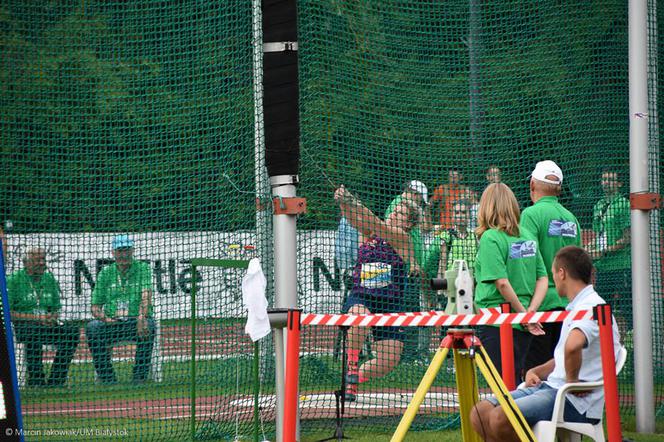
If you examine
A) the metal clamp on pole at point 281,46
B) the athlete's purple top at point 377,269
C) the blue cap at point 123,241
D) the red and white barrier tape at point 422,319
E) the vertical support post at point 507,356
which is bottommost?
the vertical support post at point 507,356

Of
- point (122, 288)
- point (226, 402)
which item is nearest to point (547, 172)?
point (226, 402)

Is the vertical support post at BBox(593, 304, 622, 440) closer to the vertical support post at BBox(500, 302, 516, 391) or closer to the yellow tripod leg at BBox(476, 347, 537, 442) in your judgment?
the yellow tripod leg at BBox(476, 347, 537, 442)

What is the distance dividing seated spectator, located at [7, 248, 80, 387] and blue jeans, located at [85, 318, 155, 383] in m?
0.24

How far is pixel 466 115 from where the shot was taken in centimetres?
815

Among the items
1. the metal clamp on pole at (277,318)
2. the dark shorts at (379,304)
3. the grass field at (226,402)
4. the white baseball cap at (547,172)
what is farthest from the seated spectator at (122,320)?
the white baseball cap at (547,172)

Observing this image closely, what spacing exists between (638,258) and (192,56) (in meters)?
3.96

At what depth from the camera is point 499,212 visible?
6535 mm

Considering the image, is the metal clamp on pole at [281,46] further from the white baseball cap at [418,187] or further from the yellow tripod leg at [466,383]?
the yellow tripod leg at [466,383]

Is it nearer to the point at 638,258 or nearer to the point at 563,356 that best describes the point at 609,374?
the point at 563,356

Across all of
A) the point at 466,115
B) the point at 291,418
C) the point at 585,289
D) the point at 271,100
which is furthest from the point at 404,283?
the point at 291,418

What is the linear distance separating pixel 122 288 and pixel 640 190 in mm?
4786

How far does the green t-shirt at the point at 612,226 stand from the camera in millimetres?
8312

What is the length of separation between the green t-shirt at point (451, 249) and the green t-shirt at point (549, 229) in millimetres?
1400

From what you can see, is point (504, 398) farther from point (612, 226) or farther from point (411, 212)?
point (612, 226)
